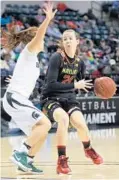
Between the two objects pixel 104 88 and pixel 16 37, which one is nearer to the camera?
pixel 16 37

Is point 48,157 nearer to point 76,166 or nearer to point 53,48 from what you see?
point 76,166

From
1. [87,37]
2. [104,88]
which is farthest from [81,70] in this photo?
[87,37]

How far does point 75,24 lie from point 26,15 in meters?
1.65

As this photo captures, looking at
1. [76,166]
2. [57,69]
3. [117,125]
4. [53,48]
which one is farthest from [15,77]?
[53,48]

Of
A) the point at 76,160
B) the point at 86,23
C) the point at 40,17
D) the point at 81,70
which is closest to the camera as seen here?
the point at 81,70

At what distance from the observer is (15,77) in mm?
4953

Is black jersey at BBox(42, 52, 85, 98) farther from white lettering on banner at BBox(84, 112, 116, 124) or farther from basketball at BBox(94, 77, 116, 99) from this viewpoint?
white lettering on banner at BBox(84, 112, 116, 124)

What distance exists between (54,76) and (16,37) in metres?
0.57

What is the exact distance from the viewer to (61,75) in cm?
527

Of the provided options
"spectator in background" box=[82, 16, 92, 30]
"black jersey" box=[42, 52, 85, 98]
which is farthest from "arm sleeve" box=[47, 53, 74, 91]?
"spectator in background" box=[82, 16, 92, 30]

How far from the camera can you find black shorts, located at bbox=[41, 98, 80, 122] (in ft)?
16.9

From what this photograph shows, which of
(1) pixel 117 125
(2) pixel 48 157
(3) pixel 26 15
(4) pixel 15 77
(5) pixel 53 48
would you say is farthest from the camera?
(3) pixel 26 15

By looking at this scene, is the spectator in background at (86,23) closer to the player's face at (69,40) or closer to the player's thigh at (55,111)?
the player's face at (69,40)

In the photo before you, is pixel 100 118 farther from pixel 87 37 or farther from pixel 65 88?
pixel 65 88
